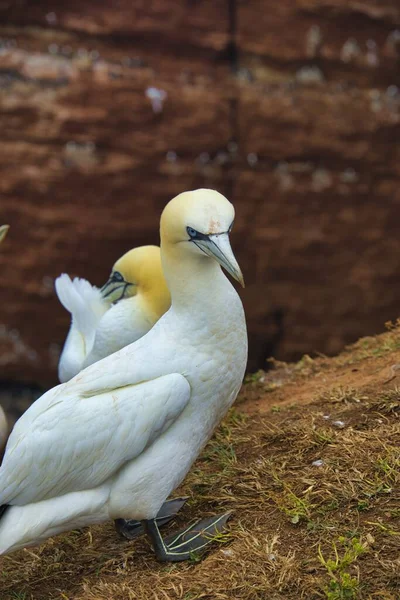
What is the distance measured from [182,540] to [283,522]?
493 mm

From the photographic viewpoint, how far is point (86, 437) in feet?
11.9

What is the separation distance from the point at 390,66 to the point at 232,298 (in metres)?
4.99

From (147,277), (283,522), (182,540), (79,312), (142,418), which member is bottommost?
(79,312)

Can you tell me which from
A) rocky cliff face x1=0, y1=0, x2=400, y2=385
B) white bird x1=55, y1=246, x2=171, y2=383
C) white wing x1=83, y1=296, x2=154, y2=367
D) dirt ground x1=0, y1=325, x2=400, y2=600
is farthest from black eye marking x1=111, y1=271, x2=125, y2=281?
rocky cliff face x1=0, y1=0, x2=400, y2=385

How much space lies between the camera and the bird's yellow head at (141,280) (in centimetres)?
572

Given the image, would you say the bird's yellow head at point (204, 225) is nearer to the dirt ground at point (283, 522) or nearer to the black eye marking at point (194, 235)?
the black eye marking at point (194, 235)

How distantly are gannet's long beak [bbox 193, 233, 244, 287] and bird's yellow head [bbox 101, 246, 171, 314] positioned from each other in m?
2.17

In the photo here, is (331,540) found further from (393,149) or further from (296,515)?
(393,149)

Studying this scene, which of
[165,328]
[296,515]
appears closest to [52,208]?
A: [165,328]

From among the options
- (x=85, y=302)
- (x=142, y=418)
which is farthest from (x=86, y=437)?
(x=85, y=302)

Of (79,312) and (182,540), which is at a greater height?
(182,540)

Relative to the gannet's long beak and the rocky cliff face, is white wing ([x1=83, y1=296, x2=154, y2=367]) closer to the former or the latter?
the gannet's long beak

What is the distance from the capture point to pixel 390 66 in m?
7.90

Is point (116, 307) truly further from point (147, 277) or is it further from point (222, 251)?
point (222, 251)
